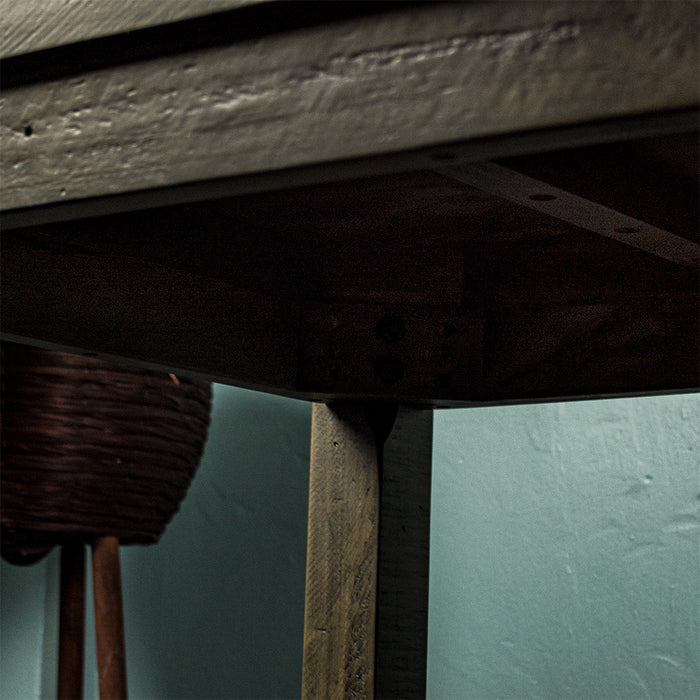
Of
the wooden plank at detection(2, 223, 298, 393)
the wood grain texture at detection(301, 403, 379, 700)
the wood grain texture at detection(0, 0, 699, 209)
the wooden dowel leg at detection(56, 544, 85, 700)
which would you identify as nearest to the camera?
the wood grain texture at detection(0, 0, 699, 209)

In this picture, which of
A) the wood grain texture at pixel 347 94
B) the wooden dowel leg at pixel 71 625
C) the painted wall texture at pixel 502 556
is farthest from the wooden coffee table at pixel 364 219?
the wooden dowel leg at pixel 71 625

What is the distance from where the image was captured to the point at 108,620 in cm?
112

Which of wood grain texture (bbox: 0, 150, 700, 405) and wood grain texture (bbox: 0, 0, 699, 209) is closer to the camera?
wood grain texture (bbox: 0, 0, 699, 209)

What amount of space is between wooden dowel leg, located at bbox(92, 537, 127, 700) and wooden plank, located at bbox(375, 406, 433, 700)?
1.48 feet

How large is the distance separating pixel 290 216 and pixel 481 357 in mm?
157

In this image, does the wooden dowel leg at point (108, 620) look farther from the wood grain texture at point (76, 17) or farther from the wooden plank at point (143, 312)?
the wood grain texture at point (76, 17)

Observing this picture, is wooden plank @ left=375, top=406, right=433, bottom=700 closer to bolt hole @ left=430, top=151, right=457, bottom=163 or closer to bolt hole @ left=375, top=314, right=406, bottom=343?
bolt hole @ left=375, top=314, right=406, bottom=343

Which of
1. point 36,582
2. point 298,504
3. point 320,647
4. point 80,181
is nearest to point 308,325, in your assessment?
point 320,647

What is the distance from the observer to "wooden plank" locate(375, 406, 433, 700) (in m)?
0.73

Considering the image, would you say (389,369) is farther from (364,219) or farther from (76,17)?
(76,17)

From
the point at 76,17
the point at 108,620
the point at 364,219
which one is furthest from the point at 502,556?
the point at 76,17

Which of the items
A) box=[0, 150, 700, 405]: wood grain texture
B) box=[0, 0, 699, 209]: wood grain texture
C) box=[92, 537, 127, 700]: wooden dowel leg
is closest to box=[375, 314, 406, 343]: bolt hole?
box=[0, 150, 700, 405]: wood grain texture

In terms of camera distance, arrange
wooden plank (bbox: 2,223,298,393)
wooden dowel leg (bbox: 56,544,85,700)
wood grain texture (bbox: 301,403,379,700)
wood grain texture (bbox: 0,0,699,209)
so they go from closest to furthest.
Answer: wood grain texture (bbox: 0,0,699,209) → wooden plank (bbox: 2,223,298,393) → wood grain texture (bbox: 301,403,379,700) → wooden dowel leg (bbox: 56,544,85,700)

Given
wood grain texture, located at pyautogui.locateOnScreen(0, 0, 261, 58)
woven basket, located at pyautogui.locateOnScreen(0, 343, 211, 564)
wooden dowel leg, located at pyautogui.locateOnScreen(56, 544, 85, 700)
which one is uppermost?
wood grain texture, located at pyautogui.locateOnScreen(0, 0, 261, 58)
